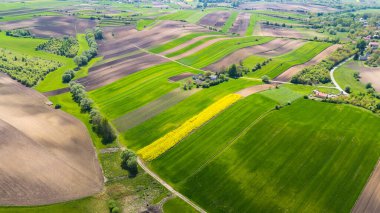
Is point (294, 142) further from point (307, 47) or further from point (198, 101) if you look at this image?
point (307, 47)

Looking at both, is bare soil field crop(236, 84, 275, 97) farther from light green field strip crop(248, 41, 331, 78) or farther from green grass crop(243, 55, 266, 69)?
green grass crop(243, 55, 266, 69)

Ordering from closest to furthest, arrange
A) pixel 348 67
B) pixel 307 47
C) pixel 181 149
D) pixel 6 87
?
pixel 181 149
pixel 6 87
pixel 348 67
pixel 307 47

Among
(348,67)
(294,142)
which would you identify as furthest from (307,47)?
(294,142)

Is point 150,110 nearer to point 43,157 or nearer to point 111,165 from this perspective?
point 111,165

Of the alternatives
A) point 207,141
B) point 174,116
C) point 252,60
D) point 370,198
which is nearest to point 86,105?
point 174,116

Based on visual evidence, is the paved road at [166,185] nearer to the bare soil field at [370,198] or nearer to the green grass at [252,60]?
the bare soil field at [370,198]

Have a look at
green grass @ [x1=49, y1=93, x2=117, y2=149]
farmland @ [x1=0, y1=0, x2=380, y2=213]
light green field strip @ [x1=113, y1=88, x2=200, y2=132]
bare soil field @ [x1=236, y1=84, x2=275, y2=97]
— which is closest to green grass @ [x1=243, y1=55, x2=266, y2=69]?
farmland @ [x1=0, y1=0, x2=380, y2=213]
